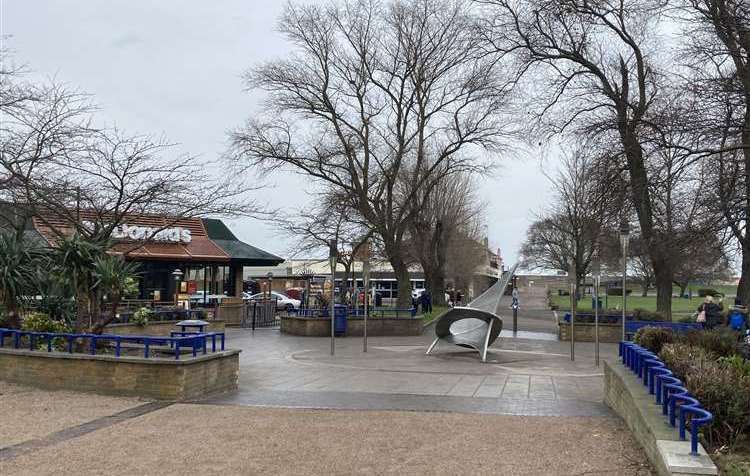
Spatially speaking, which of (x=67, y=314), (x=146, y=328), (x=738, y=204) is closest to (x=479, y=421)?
(x=738, y=204)

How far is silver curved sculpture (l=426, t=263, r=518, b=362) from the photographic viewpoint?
18078 millimetres

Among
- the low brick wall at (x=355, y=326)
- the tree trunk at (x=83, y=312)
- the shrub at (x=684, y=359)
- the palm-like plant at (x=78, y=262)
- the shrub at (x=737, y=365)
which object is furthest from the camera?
the low brick wall at (x=355, y=326)

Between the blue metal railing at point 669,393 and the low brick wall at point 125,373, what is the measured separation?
614 centimetres

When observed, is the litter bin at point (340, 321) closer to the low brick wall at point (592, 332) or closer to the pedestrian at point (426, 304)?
the low brick wall at point (592, 332)

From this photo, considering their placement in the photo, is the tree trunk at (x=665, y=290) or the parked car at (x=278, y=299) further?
the parked car at (x=278, y=299)

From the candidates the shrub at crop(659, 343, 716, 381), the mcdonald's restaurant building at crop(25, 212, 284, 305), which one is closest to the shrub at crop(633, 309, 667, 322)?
the shrub at crop(659, 343, 716, 381)

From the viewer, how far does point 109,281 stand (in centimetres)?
1219

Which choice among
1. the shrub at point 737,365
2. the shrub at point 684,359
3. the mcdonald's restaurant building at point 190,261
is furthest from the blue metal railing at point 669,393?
the mcdonald's restaurant building at point 190,261

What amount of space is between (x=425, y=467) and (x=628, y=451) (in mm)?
2136

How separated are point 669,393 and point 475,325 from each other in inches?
543

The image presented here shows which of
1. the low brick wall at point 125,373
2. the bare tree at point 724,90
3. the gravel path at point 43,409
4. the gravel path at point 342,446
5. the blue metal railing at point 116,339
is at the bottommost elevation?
the gravel path at point 43,409

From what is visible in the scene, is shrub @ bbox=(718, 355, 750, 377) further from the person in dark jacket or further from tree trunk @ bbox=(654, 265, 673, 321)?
tree trunk @ bbox=(654, 265, 673, 321)

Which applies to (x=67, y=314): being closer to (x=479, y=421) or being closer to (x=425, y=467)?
(x=479, y=421)

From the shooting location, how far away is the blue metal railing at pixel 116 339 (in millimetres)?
10500
